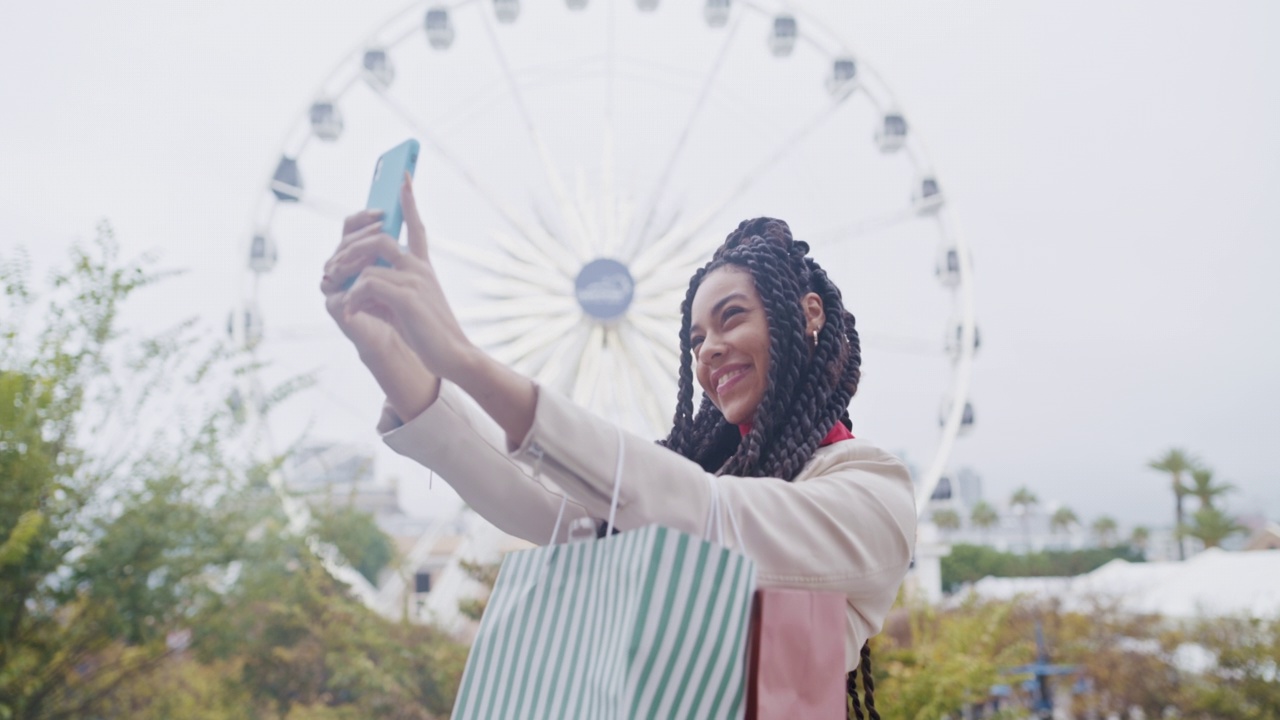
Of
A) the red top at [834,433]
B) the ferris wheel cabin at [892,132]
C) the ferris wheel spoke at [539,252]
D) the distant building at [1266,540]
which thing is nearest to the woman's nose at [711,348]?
the red top at [834,433]

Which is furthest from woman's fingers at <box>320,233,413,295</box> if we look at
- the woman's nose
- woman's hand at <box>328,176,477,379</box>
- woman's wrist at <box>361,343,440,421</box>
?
the woman's nose

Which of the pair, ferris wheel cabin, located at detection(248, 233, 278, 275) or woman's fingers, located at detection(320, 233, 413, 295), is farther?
ferris wheel cabin, located at detection(248, 233, 278, 275)

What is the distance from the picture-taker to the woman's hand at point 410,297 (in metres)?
0.96

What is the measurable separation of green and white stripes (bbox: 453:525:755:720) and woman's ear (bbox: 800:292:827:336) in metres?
0.56

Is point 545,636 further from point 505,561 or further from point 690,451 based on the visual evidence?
point 690,451

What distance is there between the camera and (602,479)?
98 centimetres

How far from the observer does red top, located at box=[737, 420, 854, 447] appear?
138 cm

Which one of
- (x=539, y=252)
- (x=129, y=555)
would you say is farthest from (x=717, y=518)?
(x=539, y=252)

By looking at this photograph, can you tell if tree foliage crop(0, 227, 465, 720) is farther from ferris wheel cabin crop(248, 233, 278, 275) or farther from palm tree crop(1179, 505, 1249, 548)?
palm tree crop(1179, 505, 1249, 548)

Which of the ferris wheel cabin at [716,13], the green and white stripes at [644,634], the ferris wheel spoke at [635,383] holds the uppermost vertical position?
the ferris wheel cabin at [716,13]

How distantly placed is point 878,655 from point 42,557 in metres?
5.22

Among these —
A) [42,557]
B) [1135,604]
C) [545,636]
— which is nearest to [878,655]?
[42,557]

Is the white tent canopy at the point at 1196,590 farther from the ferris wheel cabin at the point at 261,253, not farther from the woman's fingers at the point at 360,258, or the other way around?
the woman's fingers at the point at 360,258

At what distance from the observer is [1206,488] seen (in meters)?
36.2
